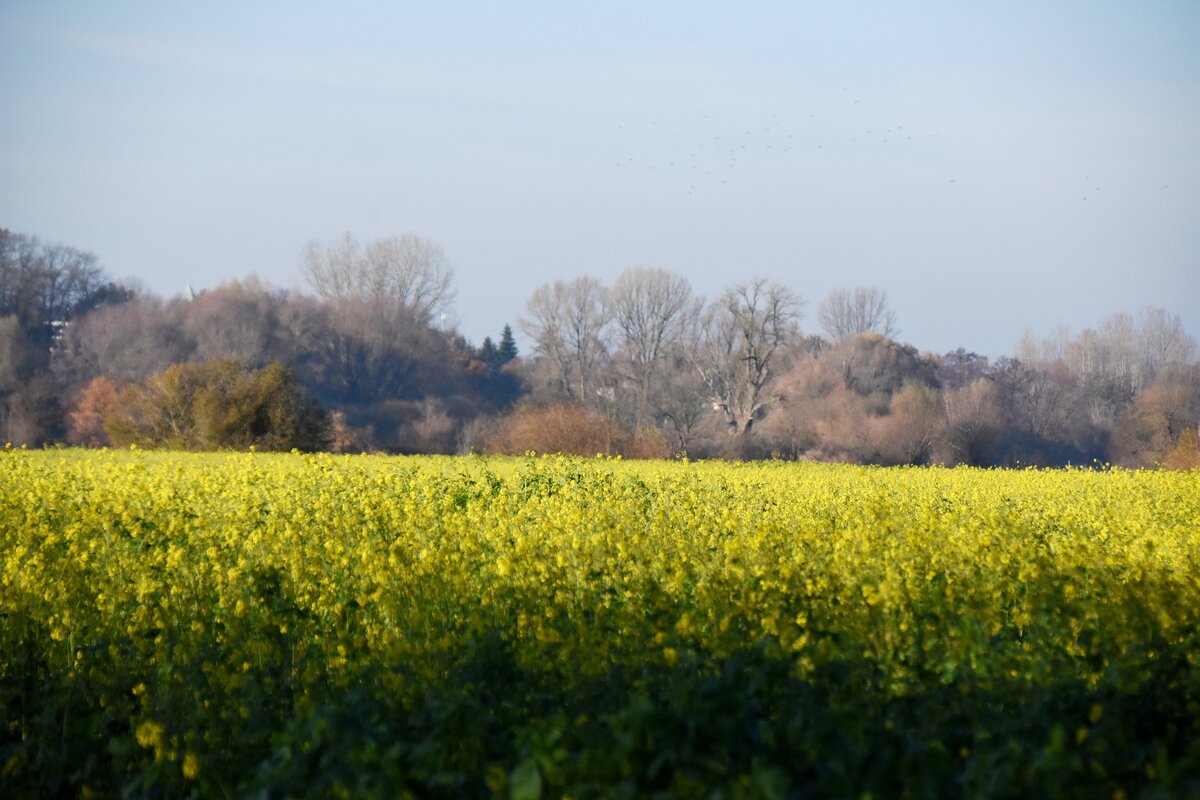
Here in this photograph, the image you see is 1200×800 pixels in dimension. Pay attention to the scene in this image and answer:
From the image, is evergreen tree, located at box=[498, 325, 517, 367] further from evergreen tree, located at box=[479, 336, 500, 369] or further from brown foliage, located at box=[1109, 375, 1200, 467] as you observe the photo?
brown foliage, located at box=[1109, 375, 1200, 467]

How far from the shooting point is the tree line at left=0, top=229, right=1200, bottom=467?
4859 centimetres

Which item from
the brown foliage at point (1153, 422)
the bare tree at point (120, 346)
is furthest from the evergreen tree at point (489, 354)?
the brown foliage at point (1153, 422)

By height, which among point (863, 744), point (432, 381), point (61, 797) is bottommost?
point (61, 797)

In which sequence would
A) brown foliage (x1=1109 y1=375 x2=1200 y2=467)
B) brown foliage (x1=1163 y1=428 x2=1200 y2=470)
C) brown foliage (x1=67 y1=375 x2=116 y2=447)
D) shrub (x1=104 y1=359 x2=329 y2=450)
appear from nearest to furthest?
shrub (x1=104 y1=359 x2=329 y2=450), brown foliage (x1=1163 y1=428 x2=1200 y2=470), brown foliage (x1=67 y1=375 x2=116 y2=447), brown foliage (x1=1109 y1=375 x2=1200 y2=467)

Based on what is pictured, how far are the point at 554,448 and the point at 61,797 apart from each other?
27.3 m

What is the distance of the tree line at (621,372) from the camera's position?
159ft

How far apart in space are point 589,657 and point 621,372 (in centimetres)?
5485

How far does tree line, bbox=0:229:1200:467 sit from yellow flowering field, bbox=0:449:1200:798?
33.3 meters

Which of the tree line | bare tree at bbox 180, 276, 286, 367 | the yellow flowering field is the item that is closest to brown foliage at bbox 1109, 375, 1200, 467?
the tree line

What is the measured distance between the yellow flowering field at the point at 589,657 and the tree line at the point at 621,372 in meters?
33.3

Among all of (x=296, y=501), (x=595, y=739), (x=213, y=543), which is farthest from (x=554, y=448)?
(x=595, y=739)

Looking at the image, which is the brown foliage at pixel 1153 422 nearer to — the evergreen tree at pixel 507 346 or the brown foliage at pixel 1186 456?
the brown foliage at pixel 1186 456

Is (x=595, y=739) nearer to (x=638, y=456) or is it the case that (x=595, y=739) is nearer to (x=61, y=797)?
(x=61, y=797)

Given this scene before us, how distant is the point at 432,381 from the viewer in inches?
2479
